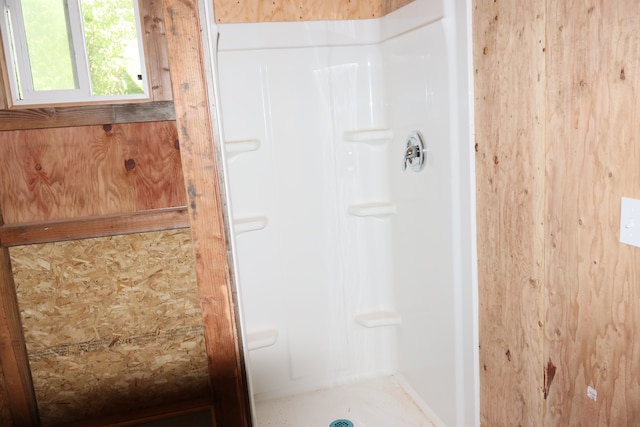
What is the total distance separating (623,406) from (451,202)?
807mm

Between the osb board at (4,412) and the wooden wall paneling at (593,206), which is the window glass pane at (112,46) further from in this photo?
the wooden wall paneling at (593,206)

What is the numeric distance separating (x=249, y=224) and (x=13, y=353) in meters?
0.97

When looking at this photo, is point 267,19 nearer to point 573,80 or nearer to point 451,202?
point 451,202

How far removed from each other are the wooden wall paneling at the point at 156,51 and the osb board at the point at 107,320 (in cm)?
53

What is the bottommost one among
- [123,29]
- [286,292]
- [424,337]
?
[424,337]

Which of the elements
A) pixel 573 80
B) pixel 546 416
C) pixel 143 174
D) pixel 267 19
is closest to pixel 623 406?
pixel 546 416

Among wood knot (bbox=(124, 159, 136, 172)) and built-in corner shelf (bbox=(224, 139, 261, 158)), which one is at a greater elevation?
built-in corner shelf (bbox=(224, 139, 261, 158))

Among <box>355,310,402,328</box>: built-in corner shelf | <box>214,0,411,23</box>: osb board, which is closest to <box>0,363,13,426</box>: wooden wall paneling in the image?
Answer: <box>355,310,402,328</box>: built-in corner shelf

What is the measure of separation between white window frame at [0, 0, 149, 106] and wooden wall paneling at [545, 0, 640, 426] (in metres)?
1.40

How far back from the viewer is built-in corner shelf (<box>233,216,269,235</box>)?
2.13 metres

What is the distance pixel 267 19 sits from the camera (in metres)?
2.10

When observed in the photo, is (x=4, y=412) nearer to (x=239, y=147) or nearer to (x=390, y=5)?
(x=239, y=147)

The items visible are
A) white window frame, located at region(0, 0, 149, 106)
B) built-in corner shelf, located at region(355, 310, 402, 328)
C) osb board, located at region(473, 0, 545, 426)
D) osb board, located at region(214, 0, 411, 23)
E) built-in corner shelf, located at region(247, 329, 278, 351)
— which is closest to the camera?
osb board, located at region(473, 0, 545, 426)

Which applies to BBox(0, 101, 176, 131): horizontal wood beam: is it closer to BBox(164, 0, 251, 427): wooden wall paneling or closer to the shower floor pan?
BBox(164, 0, 251, 427): wooden wall paneling
